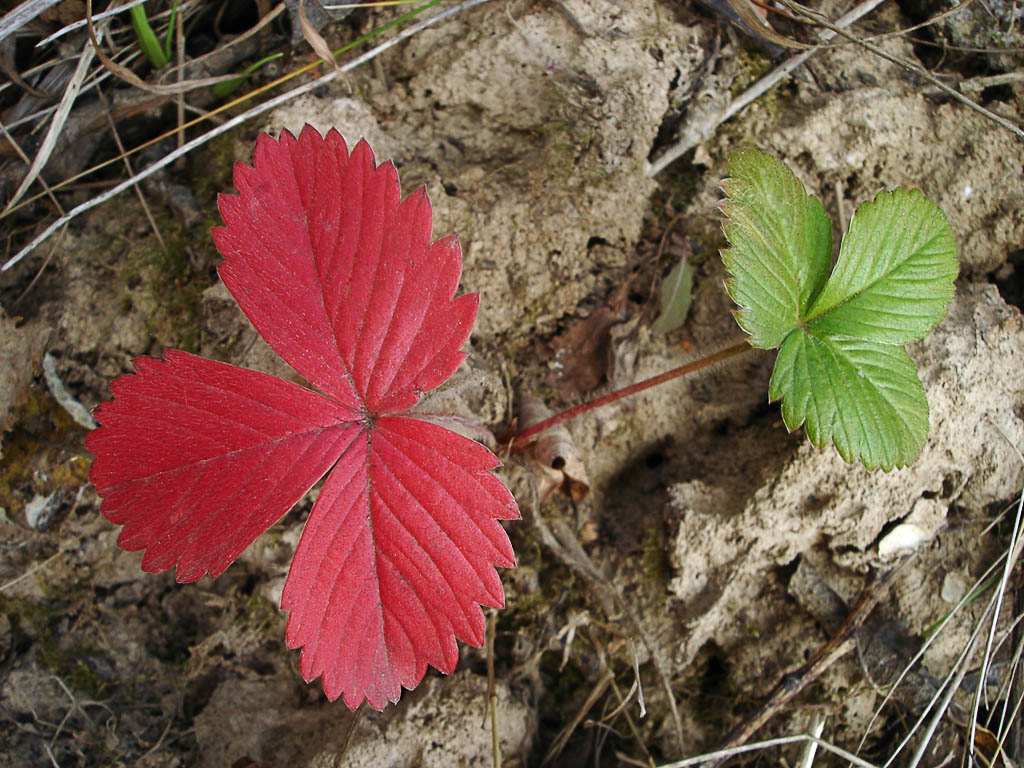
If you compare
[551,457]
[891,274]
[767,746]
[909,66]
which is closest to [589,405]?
[551,457]

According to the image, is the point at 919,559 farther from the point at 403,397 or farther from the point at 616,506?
the point at 403,397

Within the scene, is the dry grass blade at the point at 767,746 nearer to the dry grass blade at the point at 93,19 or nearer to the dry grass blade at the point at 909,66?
the dry grass blade at the point at 909,66

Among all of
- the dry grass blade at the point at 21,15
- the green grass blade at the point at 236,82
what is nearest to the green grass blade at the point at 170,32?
the green grass blade at the point at 236,82

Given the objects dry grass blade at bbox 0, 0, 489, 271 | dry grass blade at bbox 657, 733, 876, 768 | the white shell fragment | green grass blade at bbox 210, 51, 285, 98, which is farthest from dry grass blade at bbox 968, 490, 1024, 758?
green grass blade at bbox 210, 51, 285, 98

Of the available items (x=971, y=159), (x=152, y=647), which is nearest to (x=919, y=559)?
(x=971, y=159)

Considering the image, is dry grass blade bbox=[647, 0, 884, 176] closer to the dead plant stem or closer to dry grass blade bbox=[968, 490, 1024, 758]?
the dead plant stem

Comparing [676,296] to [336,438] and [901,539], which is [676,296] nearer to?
[901,539]
